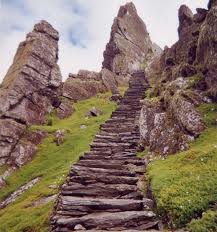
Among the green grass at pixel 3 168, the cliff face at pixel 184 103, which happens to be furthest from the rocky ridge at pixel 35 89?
the cliff face at pixel 184 103

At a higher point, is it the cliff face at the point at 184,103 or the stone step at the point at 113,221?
the cliff face at the point at 184,103

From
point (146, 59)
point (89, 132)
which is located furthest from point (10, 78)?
point (146, 59)

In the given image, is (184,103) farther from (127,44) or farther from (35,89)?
(127,44)

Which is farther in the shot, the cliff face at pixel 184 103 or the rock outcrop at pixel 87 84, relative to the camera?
the rock outcrop at pixel 87 84

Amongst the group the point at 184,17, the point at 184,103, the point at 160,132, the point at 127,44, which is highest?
the point at 127,44

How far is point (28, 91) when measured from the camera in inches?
1779

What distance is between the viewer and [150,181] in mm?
19906

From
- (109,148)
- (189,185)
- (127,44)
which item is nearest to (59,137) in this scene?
(109,148)

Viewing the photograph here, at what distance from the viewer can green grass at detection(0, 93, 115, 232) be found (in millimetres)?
21422

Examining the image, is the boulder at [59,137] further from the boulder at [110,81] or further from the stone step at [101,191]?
the boulder at [110,81]

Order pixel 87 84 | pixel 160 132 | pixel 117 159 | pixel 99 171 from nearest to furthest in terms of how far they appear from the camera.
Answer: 1. pixel 99 171
2. pixel 117 159
3. pixel 160 132
4. pixel 87 84

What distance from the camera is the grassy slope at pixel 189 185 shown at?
15.7 m

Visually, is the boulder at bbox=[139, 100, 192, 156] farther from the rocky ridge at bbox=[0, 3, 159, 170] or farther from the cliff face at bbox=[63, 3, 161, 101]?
the cliff face at bbox=[63, 3, 161, 101]

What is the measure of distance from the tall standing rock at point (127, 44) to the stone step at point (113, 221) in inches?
2449
